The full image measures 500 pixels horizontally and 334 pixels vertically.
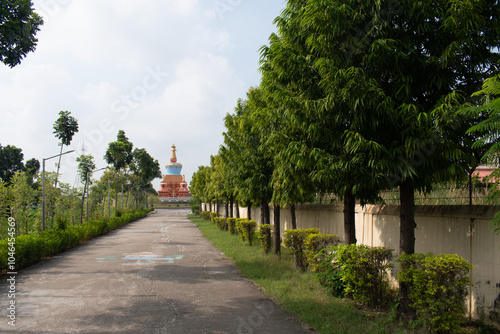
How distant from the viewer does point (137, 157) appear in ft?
183

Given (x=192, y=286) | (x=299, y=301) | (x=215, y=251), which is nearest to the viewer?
(x=299, y=301)

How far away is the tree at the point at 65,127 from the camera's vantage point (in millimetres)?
25781

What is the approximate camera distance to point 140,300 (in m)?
7.57

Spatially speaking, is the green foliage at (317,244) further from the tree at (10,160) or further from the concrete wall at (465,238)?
the tree at (10,160)

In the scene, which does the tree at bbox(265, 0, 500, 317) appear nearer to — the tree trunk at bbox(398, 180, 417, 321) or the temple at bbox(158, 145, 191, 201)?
the tree trunk at bbox(398, 180, 417, 321)

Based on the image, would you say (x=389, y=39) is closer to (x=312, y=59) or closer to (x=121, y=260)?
(x=312, y=59)

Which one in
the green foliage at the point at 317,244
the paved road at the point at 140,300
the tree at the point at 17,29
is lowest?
the paved road at the point at 140,300

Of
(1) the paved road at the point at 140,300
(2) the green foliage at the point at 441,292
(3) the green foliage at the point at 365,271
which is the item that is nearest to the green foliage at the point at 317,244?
(1) the paved road at the point at 140,300

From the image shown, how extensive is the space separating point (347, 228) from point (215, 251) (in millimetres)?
8678

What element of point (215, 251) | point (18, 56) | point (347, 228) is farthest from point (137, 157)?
point (347, 228)

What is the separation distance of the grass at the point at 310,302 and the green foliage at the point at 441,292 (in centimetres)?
50

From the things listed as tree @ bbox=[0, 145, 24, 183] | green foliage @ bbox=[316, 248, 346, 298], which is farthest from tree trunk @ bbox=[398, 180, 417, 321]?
tree @ bbox=[0, 145, 24, 183]

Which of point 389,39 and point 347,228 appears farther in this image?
point 347,228

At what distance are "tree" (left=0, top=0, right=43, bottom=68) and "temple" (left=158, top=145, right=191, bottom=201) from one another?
89065 mm
